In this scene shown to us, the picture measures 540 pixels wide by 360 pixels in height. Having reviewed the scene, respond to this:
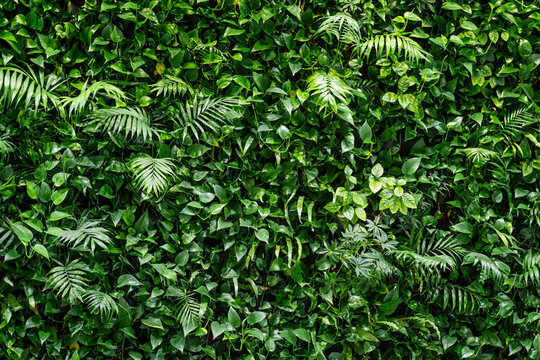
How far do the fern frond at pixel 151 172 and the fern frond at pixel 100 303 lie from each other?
0.47m

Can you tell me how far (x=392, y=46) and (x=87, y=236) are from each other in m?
1.61

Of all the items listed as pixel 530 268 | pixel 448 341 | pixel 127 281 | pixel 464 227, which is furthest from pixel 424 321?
pixel 127 281

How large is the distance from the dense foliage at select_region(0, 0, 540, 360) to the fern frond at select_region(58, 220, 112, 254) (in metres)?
0.01

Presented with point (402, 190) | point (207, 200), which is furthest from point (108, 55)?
point (402, 190)

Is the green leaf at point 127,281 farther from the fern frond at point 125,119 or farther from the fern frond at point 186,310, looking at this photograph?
the fern frond at point 125,119

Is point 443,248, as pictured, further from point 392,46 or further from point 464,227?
point 392,46

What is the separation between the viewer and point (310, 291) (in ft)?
8.24

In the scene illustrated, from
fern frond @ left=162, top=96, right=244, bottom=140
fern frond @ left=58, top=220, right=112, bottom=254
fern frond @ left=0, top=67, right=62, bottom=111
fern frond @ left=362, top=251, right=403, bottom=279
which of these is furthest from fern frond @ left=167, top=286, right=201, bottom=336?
fern frond @ left=0, top=67, right=62, bottom=111

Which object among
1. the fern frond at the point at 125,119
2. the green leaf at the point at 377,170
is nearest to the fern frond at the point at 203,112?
the fern frond at the point at 125,119

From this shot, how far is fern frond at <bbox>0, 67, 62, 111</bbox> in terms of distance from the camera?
6.73ft

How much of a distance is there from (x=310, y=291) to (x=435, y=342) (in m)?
0.71

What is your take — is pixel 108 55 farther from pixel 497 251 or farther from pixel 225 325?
pixel 497 251

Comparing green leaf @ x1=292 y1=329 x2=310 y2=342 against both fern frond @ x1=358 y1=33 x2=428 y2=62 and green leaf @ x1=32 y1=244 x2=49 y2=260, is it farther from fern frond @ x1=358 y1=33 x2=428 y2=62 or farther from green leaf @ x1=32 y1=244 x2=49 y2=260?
fern frond @ x1=358 y1=33 x2=428 y2=62

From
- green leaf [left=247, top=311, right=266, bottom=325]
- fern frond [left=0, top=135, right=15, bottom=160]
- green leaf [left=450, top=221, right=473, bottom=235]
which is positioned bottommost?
green leaf [left=247, top=311, right=266, bottom=325]
